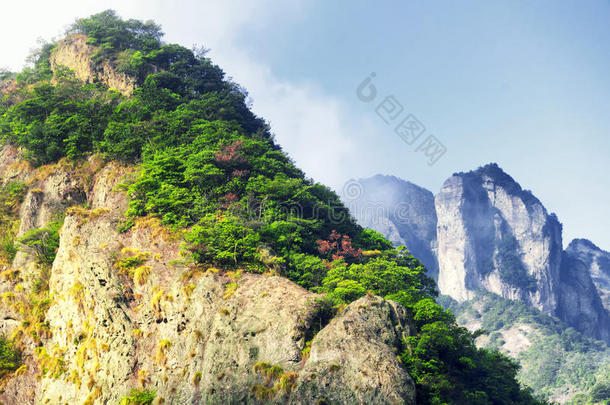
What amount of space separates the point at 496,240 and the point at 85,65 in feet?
546

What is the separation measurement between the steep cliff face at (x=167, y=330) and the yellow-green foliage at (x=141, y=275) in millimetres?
53

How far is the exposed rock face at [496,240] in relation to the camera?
15700cm

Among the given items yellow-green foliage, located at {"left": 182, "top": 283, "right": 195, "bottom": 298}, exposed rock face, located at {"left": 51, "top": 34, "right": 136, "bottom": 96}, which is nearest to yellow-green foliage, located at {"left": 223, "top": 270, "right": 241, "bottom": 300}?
yellow-green foliage, located at {"left": 182, "top": 283, "right": 195, "bottom": 298}

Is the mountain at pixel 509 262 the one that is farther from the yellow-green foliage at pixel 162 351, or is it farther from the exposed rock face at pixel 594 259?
the yellow-green foliage at pixel 162 351

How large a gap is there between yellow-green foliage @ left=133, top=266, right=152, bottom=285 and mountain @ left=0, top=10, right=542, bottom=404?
46 mm

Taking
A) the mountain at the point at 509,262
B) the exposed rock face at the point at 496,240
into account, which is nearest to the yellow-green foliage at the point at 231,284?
the mountain at the point at 509,262

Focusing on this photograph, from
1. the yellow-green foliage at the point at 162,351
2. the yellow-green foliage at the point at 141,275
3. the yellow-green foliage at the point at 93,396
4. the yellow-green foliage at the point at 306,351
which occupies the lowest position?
the yellow-green foliage at the point at 93,396

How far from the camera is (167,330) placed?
18359 millimetres

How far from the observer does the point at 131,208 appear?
934 inches

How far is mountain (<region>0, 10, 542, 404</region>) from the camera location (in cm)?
1531

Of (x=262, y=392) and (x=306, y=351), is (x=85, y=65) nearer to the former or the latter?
(x=306, y=351)

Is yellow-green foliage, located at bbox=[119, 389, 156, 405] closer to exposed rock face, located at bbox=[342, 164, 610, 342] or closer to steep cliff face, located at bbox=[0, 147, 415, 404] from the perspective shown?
steep cliff face, located at bbox=[0, 147, 415, 404]

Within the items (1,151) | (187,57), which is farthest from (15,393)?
(187,57)

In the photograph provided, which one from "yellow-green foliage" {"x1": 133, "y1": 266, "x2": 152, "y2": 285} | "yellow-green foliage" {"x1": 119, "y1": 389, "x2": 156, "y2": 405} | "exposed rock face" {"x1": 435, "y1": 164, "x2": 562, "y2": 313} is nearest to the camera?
"yellow-green foliage" {"x1": 119, "y1": 389, "x2": 156, "y2": 405}
